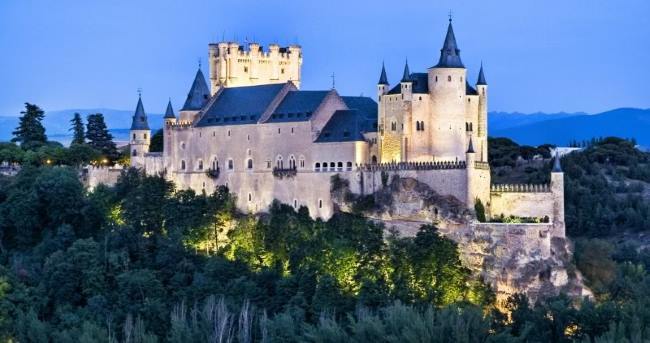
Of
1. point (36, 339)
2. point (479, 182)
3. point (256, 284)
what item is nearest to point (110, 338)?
point (36, 339)

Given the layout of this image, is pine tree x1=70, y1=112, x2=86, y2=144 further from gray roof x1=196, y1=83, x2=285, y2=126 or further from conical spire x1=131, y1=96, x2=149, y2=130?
gray roof x1=196, y1=83, x2=285, y2=126

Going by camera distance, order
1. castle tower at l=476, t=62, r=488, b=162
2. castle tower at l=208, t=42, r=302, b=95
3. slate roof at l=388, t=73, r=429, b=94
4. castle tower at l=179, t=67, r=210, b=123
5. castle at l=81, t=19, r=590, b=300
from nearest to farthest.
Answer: castle at l=81, t=19, r=590, b=300
slate roof at l=388, t=73, r=429, b=94
castle tower at l=476, t=62, r=488, b=162
castle tower at l=179, t=67, r=210, b=123
castle tower at l=208, t=42, r=302, b=95

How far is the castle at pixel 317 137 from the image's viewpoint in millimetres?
72375

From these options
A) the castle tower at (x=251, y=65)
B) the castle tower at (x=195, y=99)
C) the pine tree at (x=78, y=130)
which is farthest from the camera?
the pine tree at (x=78, y=130)

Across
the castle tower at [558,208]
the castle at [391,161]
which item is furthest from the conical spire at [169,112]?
the castle tower at [558,208]

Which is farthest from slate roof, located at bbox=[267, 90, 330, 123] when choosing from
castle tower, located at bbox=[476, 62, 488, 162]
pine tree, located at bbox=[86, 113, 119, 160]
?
pine tree, located at bbox=[86, 113, 119, 160]

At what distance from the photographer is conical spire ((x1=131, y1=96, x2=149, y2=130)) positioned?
91.1 metres

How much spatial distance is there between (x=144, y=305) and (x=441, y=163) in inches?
721

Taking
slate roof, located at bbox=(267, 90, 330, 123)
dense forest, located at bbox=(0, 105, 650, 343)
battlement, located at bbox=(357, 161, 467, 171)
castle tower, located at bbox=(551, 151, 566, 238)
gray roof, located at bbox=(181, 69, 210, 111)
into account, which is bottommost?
dense forest, located at bbox=(0, 105, 650, 343)

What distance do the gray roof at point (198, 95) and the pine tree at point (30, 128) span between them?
24.0 meters

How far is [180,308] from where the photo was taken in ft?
237

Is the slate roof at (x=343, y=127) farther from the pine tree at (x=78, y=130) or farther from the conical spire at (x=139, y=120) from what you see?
the pine tree at (x=78, y=130)

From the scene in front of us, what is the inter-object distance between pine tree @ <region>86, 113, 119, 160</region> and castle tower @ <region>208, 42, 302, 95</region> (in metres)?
15.9

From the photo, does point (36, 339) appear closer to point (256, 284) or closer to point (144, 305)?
point (144, 305)
